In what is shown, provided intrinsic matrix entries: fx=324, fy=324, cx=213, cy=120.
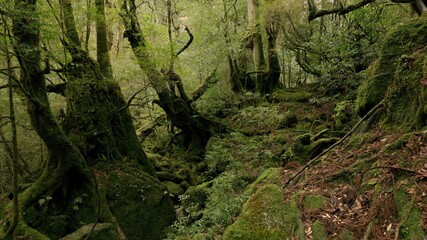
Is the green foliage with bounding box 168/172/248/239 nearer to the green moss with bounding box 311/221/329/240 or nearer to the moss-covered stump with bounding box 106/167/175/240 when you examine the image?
the moss-covered stump with bounding box 106/167/175/240

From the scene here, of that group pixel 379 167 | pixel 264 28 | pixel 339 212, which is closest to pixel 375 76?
pixel 379 167

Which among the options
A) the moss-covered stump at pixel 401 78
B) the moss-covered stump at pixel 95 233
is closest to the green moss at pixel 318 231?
the moss-covered stump at pixel 401 78

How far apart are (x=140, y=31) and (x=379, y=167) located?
31.3 ft

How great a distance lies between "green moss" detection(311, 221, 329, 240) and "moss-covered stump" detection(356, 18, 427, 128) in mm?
2437

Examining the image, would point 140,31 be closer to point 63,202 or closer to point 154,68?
point 154,68

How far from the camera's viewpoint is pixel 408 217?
10.7 feet

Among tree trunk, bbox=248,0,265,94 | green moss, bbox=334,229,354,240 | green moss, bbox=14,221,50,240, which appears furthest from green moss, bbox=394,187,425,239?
tree trunk, bbox=248,0,265,94

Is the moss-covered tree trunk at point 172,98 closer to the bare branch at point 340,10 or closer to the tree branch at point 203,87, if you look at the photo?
the tree branch at point 203,87

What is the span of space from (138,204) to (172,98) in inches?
184

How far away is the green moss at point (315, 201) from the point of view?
4.31 m

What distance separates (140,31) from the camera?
11.5 meters

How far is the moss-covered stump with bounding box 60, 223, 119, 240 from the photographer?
7320 mm

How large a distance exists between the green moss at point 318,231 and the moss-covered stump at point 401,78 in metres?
2.44

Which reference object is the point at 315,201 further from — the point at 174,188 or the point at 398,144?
the point at 174,188
